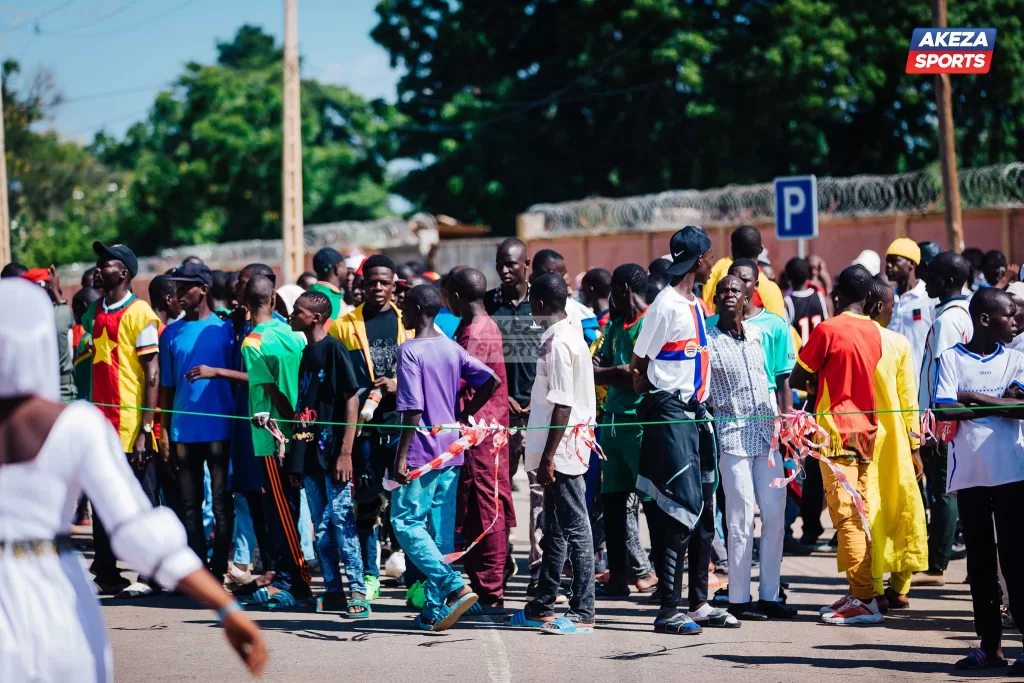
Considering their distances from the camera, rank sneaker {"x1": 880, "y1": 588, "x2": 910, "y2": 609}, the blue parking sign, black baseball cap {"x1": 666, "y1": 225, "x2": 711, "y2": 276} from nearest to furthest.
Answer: black baseball cap {"x1": 666, "y1": 225, "x2": 711, "y2": 276} < sneaker {"x1": 880, "y1": 588, "x2": 910, "y2": 609} < the blue parking sign

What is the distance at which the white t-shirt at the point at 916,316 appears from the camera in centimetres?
956

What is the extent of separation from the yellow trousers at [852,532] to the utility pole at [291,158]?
11.4 metres

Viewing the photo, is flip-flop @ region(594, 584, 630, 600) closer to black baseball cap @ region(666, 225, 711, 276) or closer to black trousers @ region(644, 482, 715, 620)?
black trousers @ region(644, 482, 715, 620)

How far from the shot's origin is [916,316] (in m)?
9.58

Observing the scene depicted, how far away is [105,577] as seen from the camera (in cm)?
891

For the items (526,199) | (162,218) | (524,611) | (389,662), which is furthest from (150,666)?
(162,218)

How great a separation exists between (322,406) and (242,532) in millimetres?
1600

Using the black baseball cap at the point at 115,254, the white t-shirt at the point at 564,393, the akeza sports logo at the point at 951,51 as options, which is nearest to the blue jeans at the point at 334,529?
the white t-shirt at the point at 564,393

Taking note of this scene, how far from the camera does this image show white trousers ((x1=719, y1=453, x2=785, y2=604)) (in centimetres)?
757

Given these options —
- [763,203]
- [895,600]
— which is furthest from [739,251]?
[763,203]

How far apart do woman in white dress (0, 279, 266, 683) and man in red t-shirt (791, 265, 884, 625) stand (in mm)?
4935

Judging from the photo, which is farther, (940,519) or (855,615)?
(940,519)

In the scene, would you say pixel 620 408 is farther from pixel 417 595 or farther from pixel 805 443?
pixel 417 595

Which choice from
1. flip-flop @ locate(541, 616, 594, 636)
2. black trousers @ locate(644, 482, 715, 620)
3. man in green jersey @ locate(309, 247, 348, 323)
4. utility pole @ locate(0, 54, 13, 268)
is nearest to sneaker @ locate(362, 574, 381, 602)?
flip-flop @ locate(541, 616, 594, 636)
